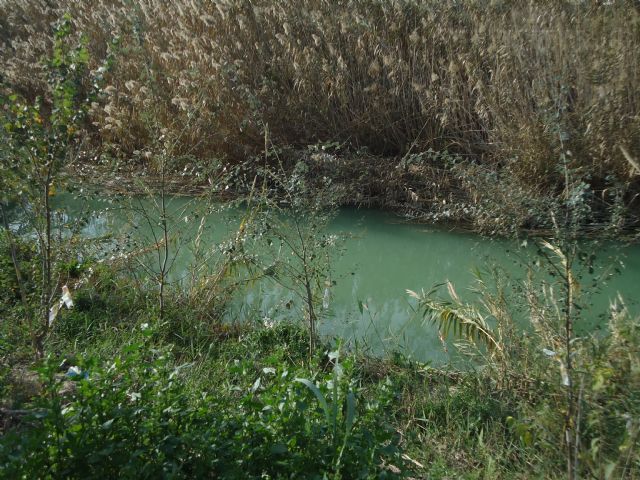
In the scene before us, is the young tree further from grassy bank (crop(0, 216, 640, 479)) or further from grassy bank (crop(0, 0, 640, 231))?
grassy bank (crop(0, 0, 640, 231))

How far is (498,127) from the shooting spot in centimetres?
851

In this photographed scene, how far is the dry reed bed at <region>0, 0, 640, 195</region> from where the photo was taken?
7.76 metres

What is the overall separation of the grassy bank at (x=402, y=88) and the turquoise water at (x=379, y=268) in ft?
1.40

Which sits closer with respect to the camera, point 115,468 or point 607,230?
point 115,468

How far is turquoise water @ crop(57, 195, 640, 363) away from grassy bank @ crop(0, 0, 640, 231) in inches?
16.8

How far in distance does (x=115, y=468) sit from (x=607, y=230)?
2.95m

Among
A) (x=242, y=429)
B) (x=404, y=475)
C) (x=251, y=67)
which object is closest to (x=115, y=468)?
(x=242, y=429)

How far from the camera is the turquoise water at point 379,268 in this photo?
17.5 feet

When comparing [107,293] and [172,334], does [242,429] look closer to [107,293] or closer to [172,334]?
[172,334]

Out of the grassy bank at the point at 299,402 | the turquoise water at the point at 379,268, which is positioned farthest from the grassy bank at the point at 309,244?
the turquoise water at the point at 379,268

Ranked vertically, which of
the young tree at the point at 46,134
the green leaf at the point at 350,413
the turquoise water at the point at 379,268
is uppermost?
the young tree at the point at 46,134

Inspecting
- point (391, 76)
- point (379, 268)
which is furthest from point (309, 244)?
point (391, 76)

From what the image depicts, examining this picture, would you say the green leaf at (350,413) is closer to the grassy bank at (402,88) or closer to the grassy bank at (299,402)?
the grassy bank at (299,402)

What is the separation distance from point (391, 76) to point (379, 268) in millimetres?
3291
